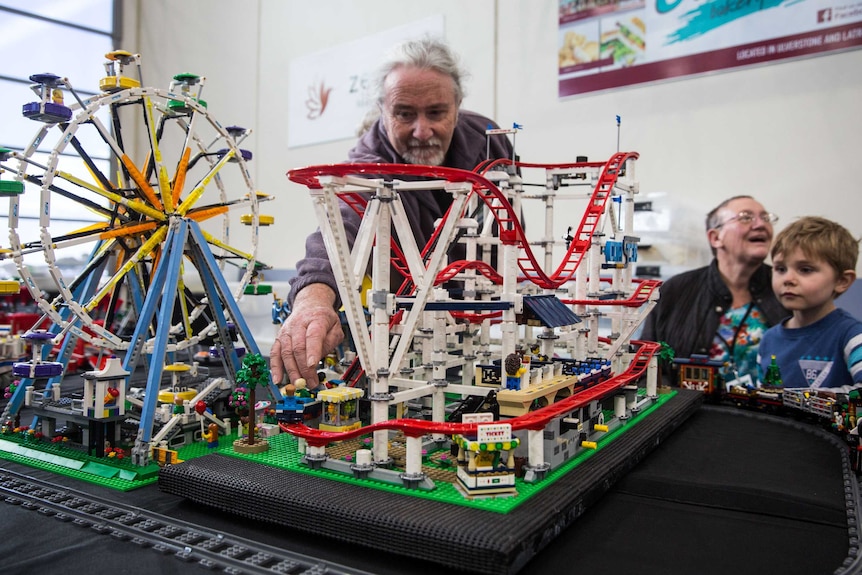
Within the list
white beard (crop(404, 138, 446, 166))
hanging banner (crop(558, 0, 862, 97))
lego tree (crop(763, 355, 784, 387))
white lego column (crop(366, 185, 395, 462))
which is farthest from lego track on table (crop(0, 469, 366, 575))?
hanging banner (crop(558, 0, 862, 97))

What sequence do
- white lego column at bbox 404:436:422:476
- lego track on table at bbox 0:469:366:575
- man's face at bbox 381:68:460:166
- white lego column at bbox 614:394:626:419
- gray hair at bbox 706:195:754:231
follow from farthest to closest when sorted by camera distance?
gray hair at bbox 706:195:754:231 → man's face at bbox 381:68:460:166 → white lego column at bbox 614:394:626:419 → white lego column at bbox 404:436:422:476 → lego track on table at bbox 0:469:366:575

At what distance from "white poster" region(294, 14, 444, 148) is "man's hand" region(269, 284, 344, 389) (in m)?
7.16

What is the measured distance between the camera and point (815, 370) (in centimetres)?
754

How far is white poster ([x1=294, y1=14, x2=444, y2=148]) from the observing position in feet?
38.0

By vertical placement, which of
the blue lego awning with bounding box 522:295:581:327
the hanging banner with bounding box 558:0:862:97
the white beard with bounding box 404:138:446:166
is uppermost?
the hanging banner with bounding box 558:0:862:97

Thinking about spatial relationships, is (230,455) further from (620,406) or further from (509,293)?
(620,406)

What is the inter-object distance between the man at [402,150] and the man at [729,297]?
10.3ft

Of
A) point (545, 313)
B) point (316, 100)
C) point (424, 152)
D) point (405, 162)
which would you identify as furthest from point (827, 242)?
point (316, 100)

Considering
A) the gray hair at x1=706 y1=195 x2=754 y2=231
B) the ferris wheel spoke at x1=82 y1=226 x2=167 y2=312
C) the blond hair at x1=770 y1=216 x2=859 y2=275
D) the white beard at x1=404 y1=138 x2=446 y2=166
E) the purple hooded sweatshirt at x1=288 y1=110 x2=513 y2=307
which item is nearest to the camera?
the ferris wheel spoke at x1=82 y1=226 x2=167 y2=312

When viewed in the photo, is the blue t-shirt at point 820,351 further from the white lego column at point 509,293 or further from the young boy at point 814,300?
the white lego column at point 509,293

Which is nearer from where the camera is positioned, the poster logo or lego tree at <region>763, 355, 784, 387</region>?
lego tree at <region>763, 355, 784, 387</region>

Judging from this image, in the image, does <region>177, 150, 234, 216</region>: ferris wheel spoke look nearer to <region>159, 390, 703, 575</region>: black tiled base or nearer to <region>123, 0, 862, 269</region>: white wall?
<region>159, 390, 703, 575</region>: black tiled base

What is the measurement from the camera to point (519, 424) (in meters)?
4.13

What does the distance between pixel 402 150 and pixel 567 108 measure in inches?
158
